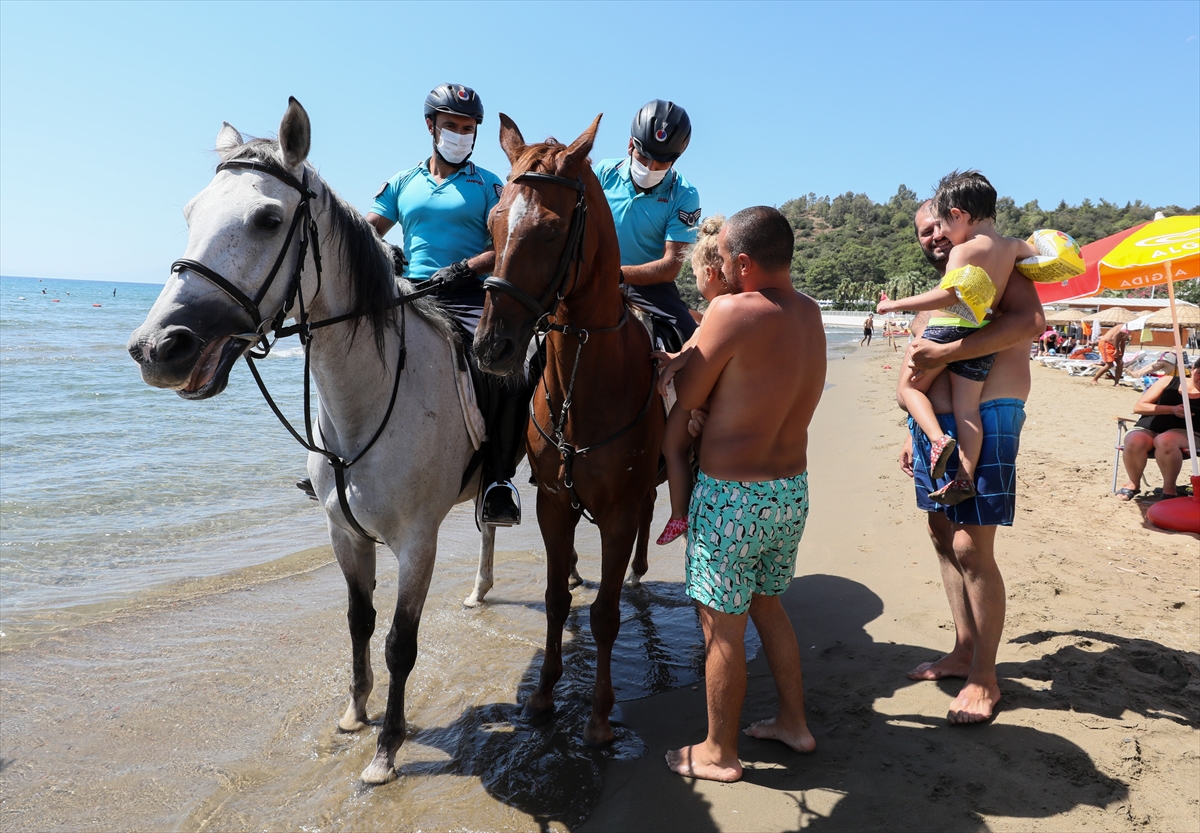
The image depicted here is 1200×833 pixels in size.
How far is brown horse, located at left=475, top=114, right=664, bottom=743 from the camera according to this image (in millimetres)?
2854

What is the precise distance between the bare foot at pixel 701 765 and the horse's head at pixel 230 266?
2.59 metres

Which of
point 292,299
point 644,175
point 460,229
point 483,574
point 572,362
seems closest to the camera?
point 292,299

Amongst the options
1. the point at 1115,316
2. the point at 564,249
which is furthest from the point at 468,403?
the point at 1115,316

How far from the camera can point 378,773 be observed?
3.39 meters

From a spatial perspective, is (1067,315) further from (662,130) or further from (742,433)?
(742,433)

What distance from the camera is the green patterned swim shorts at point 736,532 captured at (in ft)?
9.96

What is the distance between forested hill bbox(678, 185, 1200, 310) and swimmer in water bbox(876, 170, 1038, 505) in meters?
56.2

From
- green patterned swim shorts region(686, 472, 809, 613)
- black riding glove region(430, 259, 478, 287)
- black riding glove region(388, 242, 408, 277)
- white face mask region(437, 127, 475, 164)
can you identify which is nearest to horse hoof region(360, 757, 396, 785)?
green patterned swim shorts region(686, 472, 809, 613)

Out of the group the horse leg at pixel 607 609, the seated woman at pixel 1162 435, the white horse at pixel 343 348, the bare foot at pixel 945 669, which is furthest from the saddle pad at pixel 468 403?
the seated woman at pixel 1162 435

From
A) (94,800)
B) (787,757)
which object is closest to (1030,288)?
(787,757)

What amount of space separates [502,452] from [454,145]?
1930 mm

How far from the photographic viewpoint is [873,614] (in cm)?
499

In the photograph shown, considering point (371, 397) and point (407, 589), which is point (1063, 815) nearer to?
point (407, 589)

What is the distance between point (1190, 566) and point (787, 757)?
453 centimetres
